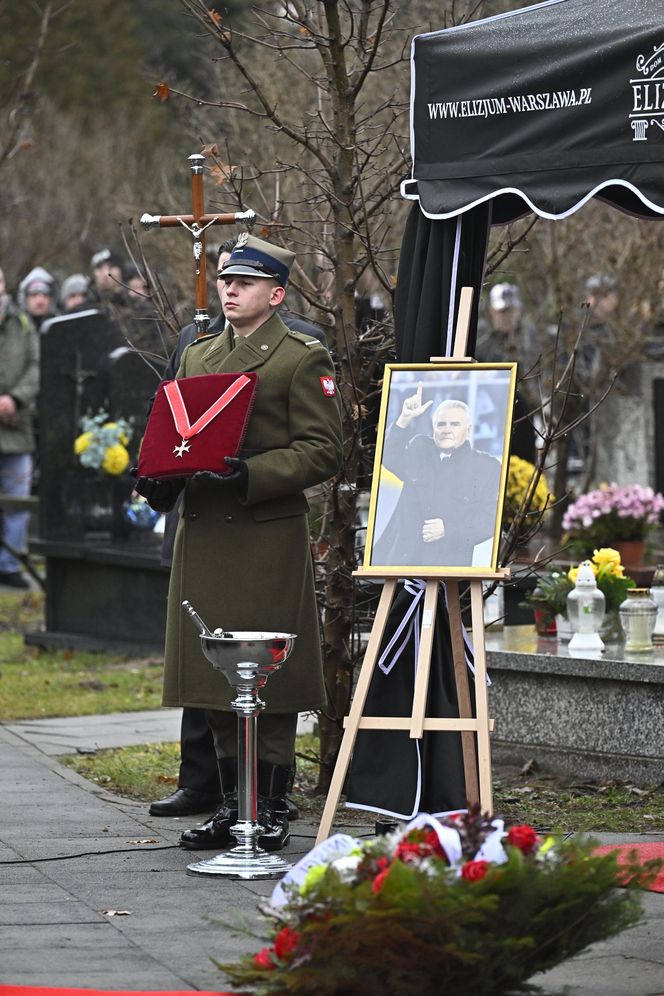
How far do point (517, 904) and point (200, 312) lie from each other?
369cm

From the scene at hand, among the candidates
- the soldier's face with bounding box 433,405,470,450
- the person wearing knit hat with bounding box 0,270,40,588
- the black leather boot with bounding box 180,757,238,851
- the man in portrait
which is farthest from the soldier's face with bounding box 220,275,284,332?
the person wearing knit hat with bounding box 0,270,40,588

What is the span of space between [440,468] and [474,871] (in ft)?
8.28

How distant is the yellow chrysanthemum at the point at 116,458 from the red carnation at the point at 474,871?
28.6ft

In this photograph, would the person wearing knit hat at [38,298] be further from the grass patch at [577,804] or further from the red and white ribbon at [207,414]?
the red and white ribbon at [207,414]

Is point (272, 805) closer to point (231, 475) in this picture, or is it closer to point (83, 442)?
point (231, 475)

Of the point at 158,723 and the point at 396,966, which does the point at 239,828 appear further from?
the point at 158,723

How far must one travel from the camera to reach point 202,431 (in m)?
6.52

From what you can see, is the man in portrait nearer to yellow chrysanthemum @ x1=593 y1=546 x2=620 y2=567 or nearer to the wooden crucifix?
the wooden crucifix

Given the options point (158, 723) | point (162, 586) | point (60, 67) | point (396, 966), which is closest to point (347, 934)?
point (396, 966)

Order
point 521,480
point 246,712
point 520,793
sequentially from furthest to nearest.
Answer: point 521,480
point 520,793
point 246,712

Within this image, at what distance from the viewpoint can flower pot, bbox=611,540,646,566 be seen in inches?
501

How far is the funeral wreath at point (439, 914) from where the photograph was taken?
435 cm

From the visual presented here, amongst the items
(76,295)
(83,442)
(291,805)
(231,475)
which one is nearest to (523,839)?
(231,475)

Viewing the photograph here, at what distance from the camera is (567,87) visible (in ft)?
22.1
